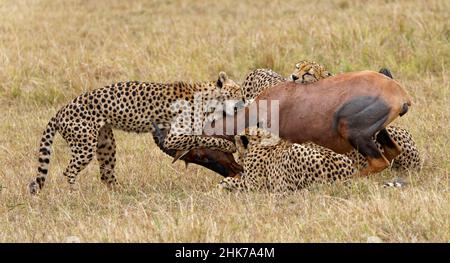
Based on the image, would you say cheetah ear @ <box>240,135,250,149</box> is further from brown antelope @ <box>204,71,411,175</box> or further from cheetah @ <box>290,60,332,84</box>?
cheetah @ <box>290,60,332,84</box>

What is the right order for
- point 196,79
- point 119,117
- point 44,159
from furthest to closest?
point 196,79, point 119,117, point 44,159

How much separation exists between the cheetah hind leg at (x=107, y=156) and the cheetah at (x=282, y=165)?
1.21 metres

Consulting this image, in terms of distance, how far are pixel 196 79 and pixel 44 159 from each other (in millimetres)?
4053

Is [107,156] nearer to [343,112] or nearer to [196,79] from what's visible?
[343,112]

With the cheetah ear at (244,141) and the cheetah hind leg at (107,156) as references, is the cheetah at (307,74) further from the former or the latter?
the cheetah hind leg at (107,156)

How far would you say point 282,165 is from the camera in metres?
8.02

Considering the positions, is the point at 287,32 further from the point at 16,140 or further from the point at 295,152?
the point at 295,152

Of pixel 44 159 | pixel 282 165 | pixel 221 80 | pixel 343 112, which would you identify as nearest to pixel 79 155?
pixel 44 159

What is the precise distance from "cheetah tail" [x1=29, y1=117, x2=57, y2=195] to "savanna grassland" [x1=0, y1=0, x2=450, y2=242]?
11 cm

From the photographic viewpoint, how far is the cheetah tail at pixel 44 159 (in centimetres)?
866

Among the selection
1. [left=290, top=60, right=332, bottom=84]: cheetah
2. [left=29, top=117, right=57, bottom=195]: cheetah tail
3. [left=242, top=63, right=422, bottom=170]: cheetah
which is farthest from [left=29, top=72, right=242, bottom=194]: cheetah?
[left=290, top=60, right=332, bottom=84]: cheetah

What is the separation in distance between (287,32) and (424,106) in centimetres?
323
